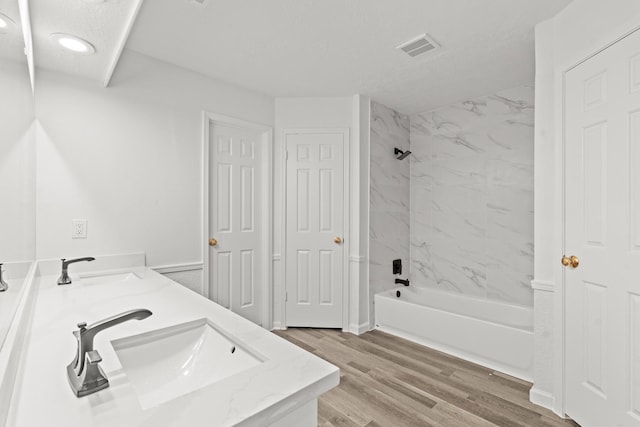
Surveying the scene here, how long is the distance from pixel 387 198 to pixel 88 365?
125 inches

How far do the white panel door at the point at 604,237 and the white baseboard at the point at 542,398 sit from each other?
4.9 inches

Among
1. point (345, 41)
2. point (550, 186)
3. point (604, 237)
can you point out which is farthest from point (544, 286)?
point (345, 41)

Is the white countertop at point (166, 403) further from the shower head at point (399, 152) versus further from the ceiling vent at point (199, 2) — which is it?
the shower head at point (399, 152)

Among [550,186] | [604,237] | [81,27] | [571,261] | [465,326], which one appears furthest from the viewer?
[465,326]

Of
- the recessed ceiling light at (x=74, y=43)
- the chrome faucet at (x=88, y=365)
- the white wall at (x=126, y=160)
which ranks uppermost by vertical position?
the recessed ceiling light at (x=74, y=43)

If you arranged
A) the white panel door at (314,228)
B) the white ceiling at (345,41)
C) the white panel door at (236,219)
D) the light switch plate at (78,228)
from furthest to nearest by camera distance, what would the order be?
1. the white panel door at (314,228)
2. the white panel door at (236,219)
3. the light switch plate at (78,228)
4. the white ceiling at (345,41)

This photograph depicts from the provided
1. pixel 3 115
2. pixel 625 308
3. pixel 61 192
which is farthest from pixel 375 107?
pixel 3 115

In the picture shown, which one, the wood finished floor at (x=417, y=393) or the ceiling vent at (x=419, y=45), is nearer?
the wood finished floor at (x=417, y=393)

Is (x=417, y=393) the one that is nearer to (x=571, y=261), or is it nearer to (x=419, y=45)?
(x=571, y=261)

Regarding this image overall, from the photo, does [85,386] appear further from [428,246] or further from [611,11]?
[428,246]

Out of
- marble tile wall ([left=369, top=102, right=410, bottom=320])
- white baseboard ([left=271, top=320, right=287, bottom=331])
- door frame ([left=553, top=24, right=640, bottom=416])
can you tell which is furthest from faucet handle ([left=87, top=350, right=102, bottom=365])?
marble tile wall ([left=369, top=102, right=410, bottom=320])

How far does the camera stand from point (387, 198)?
355cm

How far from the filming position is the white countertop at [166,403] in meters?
0.59

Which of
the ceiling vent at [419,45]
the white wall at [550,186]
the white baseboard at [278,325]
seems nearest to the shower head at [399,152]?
the ceiling vent at [419,45]
